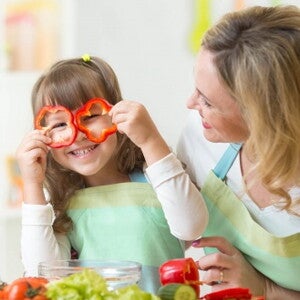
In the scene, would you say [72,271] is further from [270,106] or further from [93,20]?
[93,20]

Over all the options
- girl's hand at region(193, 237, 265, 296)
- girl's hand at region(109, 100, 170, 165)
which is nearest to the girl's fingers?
girl's hand at region(193, 237, 265, 296)

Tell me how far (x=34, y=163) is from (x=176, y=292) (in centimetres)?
55

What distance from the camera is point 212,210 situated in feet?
4.90

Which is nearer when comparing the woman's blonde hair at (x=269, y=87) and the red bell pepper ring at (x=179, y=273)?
the red bell pepper ring at (x=179, y=273)

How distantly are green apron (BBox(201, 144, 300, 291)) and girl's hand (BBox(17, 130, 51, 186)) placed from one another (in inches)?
12.2

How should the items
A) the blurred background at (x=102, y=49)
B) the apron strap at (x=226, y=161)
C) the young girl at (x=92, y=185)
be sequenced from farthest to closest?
the blurred background at (x=102, y=49), the apron strap at (x=226, y=161), the young girl at (x=92, y=185)

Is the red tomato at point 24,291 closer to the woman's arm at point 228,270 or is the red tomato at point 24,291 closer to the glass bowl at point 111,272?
the glass bowl at point 111,272

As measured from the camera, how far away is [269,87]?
1.30 meters

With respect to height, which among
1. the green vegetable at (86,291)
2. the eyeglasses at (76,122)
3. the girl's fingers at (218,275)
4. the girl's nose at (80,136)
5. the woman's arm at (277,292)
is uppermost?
the eyeglasses at (76,122)

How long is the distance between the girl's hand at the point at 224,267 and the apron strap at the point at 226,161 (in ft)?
0.49

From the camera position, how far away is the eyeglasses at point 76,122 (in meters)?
1.44

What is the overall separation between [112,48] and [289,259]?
4.33ft

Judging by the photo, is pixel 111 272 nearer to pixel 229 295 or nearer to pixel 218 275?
pixel 229 295

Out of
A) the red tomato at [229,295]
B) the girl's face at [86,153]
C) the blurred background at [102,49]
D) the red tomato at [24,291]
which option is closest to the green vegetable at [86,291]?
the red tomato at [24,291]
